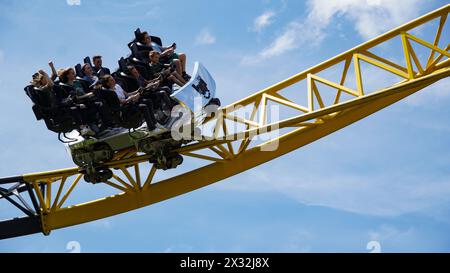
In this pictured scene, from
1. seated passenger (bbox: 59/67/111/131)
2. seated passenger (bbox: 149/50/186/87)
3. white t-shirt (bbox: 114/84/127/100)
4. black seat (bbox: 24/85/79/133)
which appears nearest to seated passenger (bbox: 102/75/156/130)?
white t-shirt (bbox: 114/84/127/100)

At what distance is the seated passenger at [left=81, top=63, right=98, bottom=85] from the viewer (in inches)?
387

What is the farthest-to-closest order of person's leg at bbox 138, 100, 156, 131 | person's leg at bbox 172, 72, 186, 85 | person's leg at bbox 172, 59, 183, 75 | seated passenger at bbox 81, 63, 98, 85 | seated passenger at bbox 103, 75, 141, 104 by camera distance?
seated passenger at bbox 81, 63, 98, 85
person's leg at bbox 172, 59, 183, 75
person's leg at bbox 172, 72, 186, 85
seated passenger at bbox 103, 75, 141, 104
person's leg at bbox 138, 100, 156, 131

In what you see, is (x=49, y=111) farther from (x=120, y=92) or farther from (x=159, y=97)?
(x=159, y=97)

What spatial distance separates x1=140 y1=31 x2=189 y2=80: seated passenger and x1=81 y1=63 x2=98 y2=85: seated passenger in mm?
723

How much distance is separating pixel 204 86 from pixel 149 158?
126 cm

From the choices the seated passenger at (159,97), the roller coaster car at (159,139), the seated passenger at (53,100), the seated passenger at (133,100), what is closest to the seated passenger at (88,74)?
the seated passenger at (53,100)

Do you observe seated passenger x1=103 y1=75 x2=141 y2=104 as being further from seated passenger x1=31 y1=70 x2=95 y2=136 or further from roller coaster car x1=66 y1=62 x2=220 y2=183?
seated passenger x1=31 y1=70 x2=95 y2=136

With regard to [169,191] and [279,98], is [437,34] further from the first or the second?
[169,191]

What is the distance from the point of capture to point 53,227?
36.2ft

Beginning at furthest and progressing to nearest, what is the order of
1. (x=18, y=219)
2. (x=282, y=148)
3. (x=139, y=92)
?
1. (x=18, y=219)
2. (x=282, y=148)
3. (x=139, y=92)

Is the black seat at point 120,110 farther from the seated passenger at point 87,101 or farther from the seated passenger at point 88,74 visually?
the seated passenger at point 88,74

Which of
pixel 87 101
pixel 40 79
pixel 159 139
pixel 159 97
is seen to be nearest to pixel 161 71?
pixel 159 97

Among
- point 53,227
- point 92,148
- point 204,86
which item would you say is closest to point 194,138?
point 204,86

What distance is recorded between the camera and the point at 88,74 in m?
9.89
